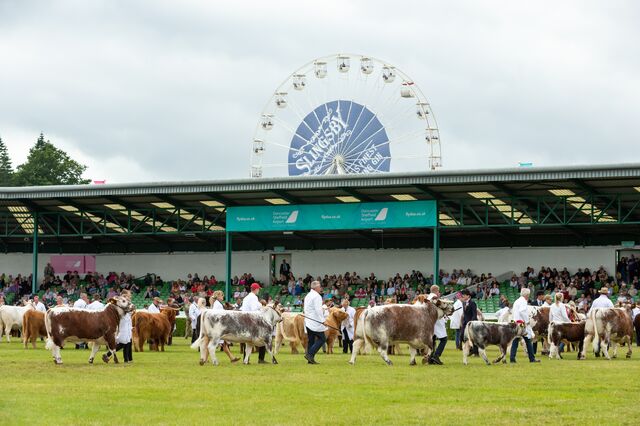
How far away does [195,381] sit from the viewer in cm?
1923

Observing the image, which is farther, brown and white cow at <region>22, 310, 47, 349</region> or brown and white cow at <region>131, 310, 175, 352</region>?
brown and white cow at <region>22, 310, 47, 349</region>

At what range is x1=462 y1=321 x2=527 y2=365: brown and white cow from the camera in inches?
1003

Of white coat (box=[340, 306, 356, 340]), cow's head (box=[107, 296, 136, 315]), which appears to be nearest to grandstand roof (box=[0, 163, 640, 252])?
white coat (box=[340, 306, 356, 340])

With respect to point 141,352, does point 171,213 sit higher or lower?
higher

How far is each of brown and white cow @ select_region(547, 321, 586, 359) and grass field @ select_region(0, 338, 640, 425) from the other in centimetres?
385

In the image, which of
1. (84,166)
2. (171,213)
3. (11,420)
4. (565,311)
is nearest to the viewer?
(11,420)

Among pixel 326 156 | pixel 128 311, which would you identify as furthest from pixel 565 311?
pixel 326 156

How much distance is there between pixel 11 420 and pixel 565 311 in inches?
735

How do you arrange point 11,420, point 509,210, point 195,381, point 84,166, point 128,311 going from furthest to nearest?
point 84,166, point 509,210, point 128,311, point 195,381, point 11,420

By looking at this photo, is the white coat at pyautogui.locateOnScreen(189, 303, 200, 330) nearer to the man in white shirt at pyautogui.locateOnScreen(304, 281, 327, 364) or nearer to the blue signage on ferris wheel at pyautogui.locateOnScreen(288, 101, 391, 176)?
the man in white shirt at pyautogui.locateOnScreen(304, 281, 327, 364)

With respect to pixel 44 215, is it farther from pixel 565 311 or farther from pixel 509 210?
pixel 565 311

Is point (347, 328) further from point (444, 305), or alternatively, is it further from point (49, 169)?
point (49, 169)

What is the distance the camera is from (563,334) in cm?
2892

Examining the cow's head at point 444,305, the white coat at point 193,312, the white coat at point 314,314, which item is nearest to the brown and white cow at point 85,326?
the white coat at point 314,314
